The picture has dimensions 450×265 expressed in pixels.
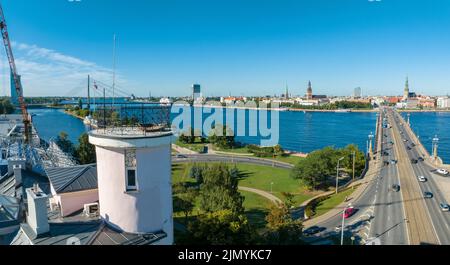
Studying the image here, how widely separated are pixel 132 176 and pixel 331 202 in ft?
65.2

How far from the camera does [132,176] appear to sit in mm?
6410

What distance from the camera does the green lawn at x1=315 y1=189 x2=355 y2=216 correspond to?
21.4m

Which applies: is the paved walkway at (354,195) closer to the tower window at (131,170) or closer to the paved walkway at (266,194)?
the paved walkway at (266,194)

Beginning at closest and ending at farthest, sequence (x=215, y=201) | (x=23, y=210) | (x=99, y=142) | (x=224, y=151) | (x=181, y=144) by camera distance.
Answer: (x=99, y=142)
(x=23, y=210)
(x=215, y=201)
(x=224, y=151)
(x=181, y=144)

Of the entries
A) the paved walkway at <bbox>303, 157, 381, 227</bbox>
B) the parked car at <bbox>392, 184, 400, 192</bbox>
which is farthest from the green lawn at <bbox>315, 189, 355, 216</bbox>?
the parked car at <bbox>392, 184, 400, 192</bbox>

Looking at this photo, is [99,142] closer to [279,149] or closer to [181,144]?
[279,149]

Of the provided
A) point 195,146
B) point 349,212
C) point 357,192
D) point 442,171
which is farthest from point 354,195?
point 195,146

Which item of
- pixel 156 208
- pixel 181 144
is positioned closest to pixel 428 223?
pixel 156 208

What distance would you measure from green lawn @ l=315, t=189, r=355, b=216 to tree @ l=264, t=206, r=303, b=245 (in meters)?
7.45

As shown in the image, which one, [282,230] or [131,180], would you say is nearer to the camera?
[131,180]

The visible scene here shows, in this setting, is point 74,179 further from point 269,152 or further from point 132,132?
point 269,152

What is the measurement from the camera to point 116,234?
20.9ft

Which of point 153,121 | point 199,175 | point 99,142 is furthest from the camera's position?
point 199,175

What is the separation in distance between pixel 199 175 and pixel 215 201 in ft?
51.7
